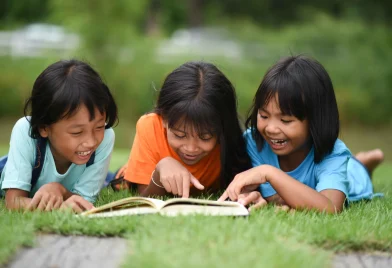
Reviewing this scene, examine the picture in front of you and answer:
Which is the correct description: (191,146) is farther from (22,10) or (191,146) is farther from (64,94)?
(22,10)

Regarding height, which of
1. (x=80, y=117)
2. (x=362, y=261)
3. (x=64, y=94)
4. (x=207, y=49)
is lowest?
(x=362, y=261)

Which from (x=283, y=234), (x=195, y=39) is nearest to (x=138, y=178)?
(x=283, y=234)

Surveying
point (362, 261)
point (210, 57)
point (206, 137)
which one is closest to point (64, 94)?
point (206, 137)

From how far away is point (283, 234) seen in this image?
2928 millimetres

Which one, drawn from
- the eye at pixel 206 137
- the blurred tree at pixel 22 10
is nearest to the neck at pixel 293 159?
the eye at pixel 206 137

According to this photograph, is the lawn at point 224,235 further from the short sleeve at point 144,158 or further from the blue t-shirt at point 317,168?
the short sleeve at point 144,158

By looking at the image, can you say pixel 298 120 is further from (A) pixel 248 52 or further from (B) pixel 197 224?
(A) pixel 248 52

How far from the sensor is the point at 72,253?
2.74 metres

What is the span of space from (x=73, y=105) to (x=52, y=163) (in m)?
0.50

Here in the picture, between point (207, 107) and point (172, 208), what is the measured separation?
34.6 inches

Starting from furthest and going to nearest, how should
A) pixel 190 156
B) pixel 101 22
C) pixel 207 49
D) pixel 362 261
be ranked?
pixel 207 49 < pixel 101 22 < pixel 190 156 < pixel 362 261

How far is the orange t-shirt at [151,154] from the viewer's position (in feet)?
13.9

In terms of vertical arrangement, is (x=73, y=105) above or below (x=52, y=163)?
above

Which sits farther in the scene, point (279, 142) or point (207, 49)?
point (207, 49)
